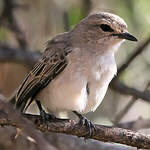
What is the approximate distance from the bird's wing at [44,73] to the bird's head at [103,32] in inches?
9.9

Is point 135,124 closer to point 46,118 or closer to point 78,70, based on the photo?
point 78,70

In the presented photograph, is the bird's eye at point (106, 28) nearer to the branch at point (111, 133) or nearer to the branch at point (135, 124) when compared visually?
the branch at point (111, 133)

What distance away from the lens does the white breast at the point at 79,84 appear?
177 inches

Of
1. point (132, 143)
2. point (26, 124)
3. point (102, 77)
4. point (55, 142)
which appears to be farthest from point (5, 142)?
point (26, 124)

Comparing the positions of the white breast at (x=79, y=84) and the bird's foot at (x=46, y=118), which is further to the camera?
the white breast at (x=79, y=84)

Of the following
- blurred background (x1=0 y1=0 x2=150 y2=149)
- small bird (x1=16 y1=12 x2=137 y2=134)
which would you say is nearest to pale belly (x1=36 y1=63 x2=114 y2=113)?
small bird (x1=16 y1=12 x2=137 y2=134)

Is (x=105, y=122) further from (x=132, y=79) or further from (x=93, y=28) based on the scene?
(x=93, y=28)

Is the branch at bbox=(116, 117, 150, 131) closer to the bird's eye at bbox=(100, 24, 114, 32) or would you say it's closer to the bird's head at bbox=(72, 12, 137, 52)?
the bird's head at bbox=(72, 12, 137, 52)

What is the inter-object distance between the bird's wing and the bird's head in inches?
9.9

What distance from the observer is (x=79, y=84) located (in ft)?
14.7

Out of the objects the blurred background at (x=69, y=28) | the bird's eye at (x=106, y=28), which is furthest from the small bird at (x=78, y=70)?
the blurred background at (x=69, y=28)

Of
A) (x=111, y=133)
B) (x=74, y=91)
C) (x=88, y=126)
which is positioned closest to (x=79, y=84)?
(x=74, y=91)

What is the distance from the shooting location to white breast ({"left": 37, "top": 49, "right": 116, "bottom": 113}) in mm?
4492

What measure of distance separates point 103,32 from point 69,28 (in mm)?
2254
